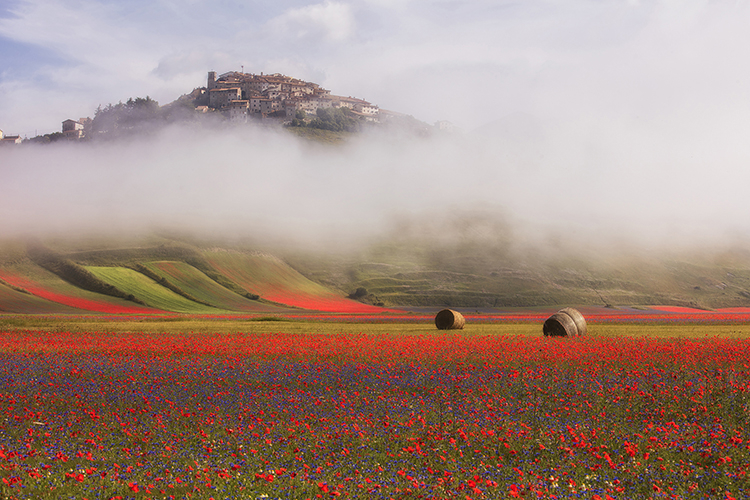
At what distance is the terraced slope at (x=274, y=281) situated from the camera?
129m

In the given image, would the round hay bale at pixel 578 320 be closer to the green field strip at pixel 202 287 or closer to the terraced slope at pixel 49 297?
the terraced slope at pixel 49 297

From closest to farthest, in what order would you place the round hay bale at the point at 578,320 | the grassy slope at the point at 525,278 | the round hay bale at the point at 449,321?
the round hay bale at the point at 578,320
the round hay bale at the point at 449,321
the grassy slope at the point at 525,278

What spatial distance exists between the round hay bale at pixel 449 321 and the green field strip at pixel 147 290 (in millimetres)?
62309

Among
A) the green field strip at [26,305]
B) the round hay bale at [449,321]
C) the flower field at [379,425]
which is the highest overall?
the flower field at [379,425]

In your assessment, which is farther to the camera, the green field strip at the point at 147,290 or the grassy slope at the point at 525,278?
the grassy slope at the point at 525,278

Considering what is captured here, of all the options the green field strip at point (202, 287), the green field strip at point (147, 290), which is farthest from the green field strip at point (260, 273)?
the green field strip at point (147, 290)

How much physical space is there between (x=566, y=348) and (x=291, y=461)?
63.5 feet

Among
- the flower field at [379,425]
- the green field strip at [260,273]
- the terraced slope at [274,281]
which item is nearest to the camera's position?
the flower field at [379,425]

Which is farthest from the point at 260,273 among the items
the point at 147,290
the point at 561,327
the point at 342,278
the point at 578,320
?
the point at 561,327

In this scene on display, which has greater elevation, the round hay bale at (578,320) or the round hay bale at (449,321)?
the round hay bale at (578,320)

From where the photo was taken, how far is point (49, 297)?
99.1m

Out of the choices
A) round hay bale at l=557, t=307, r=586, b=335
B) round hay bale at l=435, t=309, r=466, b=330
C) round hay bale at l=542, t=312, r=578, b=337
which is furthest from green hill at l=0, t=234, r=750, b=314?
round hay bale at l=542, t=312, r=578, b=337

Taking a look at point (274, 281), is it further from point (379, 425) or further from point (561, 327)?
point (379, 425)

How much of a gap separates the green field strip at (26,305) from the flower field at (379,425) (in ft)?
230
